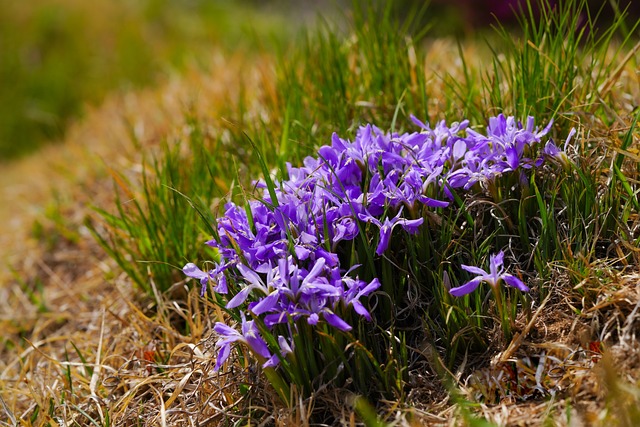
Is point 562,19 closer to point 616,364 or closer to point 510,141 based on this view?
point 510,141

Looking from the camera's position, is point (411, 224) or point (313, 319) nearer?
point (313, 319)

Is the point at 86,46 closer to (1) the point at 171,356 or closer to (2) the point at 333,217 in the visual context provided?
(1) the point at 171,356

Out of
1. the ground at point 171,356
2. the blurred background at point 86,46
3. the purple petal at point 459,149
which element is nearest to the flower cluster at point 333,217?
the purple petal at point 459,149

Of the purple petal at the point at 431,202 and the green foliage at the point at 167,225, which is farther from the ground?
the purple petal at the point at 431,202

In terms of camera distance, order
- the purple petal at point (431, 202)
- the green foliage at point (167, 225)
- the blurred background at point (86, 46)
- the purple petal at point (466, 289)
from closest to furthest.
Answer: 1. the purple petal at point (466, 289)
2. the purple petal at point (431, 202)
3. the green foliage at point (167, 225)
4. the blurred background at point (86, 46)

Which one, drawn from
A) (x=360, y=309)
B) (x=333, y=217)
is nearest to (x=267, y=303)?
(x=360, y=309)

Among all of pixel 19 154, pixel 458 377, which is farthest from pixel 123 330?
pixel 19 154

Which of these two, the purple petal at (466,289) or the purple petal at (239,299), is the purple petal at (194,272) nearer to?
the purple petal at (239,299)

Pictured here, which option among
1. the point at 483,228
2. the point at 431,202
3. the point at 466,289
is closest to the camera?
the point at 466,289
